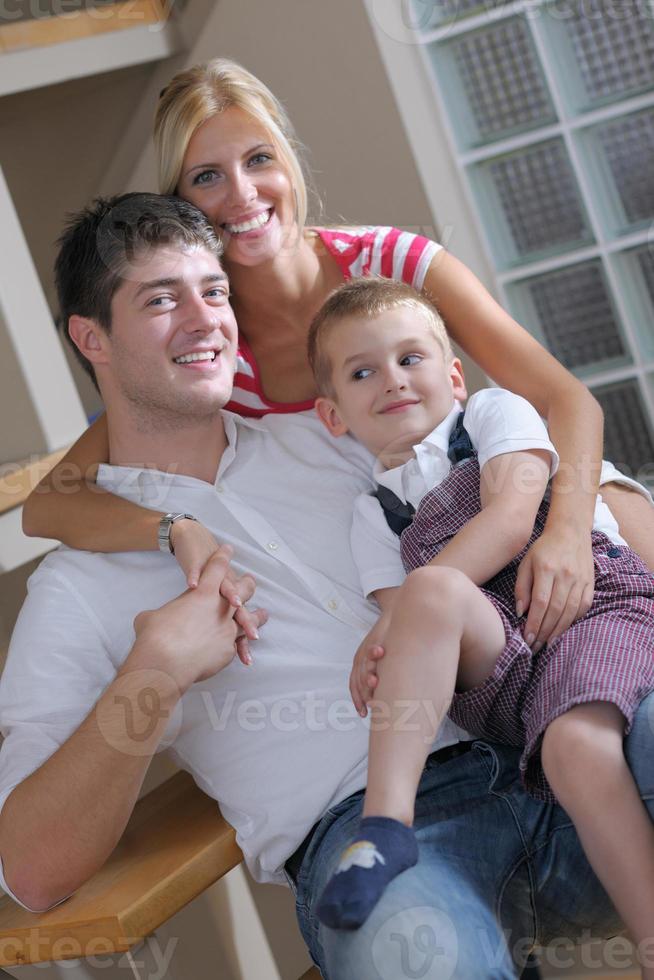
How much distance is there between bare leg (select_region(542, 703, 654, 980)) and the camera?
1.12 m

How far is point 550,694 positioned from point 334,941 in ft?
1.15

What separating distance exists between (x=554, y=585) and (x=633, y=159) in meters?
1.74

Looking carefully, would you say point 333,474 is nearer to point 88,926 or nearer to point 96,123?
point 88,926

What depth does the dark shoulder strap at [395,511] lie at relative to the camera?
152cm

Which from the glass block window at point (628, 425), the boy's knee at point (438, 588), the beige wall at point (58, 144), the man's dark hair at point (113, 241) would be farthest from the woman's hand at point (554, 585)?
the beige wall at point (58, 144)

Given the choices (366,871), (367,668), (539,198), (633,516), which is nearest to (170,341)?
(367,668)

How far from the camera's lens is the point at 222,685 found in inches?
58.1

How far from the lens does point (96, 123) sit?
299 cm

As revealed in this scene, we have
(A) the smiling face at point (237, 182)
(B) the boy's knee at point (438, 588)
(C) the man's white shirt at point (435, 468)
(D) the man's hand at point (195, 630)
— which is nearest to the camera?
(B) the boy's knee at point (438, 588)

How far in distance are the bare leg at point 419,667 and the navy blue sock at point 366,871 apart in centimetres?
3

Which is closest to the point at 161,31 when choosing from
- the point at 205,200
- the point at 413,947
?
the point at 205,200

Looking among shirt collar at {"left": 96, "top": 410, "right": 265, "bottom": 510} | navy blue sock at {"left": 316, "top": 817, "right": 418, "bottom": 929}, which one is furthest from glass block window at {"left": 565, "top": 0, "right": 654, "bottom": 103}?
navy blue sock at {"left": 316, "top": 817, "right": 418, "bottom": 929}

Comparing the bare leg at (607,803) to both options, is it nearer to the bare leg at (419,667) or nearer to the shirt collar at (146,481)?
the bare leg at (419,667)

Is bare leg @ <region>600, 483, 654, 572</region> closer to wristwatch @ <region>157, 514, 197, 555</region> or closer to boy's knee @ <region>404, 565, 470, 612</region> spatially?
boy's knee @ <region>404, 565, 470, 612</region>
